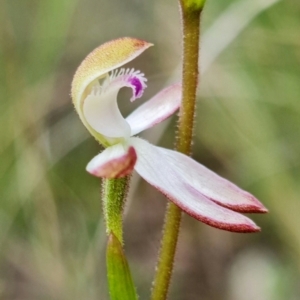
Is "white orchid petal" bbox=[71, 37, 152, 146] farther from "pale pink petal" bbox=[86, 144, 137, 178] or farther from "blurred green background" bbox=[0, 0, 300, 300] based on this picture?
"blurred green background" bbox=[0, 0, 300, 300]

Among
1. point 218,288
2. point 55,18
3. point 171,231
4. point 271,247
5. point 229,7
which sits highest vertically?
point 229,7

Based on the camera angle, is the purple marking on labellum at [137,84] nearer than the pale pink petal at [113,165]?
No

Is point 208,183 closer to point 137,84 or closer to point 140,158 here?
point 140,158

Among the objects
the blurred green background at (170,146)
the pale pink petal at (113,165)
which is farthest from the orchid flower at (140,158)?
the blurred green background at (170,146)

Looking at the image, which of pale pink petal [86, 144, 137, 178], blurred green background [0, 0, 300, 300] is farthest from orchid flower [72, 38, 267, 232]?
blurred green background [0, 0, 300, 300]

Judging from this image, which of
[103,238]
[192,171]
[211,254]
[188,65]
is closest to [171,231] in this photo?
[192,171]

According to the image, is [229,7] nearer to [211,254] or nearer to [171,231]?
[211,254]

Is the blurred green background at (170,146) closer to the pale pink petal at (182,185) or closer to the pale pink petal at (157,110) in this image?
the pale pink petal at (157,110)

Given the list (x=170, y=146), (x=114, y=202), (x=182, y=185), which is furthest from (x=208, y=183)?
(x=170, y=146)
